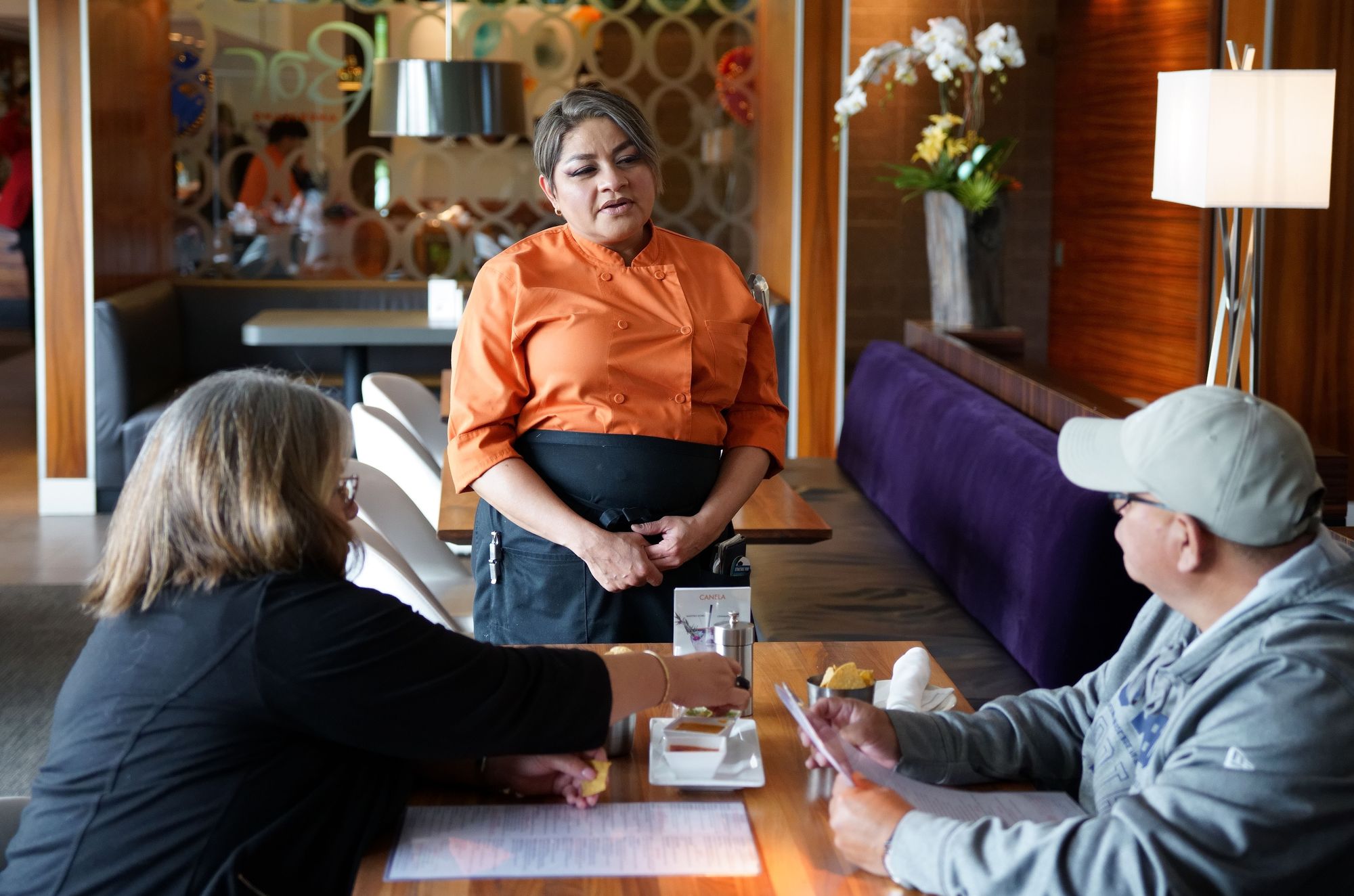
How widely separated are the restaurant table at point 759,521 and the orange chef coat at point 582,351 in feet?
2.12

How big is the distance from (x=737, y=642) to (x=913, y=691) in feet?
0.87

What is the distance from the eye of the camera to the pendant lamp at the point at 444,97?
551 centimetres

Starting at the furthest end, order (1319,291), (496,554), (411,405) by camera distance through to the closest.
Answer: (1319,291)
(411,405)
(496,554)

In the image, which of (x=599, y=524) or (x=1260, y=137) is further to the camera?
(x=1260, y=137)

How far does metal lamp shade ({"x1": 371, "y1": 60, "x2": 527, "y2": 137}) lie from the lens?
551 cm

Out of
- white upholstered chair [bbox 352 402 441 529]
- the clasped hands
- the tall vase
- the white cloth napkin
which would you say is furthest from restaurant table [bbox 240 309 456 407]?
the white cloth napkin

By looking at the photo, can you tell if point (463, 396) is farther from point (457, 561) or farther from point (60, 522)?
point (60, 522)

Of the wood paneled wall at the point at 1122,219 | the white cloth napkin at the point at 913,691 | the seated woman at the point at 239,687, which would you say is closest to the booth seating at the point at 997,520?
the white cloth napkin at the point at 913,691

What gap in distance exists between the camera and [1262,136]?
3191 mm

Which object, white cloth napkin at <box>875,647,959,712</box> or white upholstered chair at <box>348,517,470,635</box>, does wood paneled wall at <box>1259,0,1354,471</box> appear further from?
white cloth napkin at <box>875,647,959,712</box>

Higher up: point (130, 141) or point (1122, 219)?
point (130, 141)

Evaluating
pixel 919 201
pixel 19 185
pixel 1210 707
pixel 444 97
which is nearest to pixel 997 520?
pixel 1210 707

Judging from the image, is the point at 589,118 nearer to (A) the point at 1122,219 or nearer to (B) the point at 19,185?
(A) the point at 1122,219

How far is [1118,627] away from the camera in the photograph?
2844 mm
